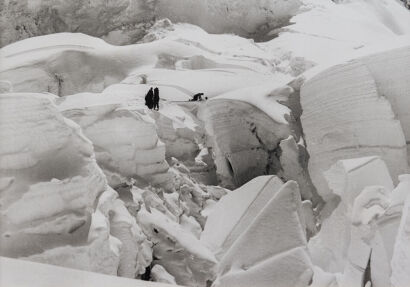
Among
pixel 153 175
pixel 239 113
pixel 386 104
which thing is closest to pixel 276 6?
pixel 239 113

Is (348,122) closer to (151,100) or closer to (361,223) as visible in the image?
(361,223)

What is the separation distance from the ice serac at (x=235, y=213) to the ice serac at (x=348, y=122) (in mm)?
617

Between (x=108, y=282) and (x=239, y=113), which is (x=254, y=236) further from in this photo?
(x=239, y=113)

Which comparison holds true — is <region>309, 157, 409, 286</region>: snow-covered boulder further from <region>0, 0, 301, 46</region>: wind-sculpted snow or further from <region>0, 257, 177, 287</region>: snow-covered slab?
<region>0, 0, 301, 46</region>: wind-sculpted snow

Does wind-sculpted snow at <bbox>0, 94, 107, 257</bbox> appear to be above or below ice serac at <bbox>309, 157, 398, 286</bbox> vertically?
above

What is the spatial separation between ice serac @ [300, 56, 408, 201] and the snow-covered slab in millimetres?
2848

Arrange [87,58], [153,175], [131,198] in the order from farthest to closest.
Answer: [87,58] < [153,175] < [131,198]

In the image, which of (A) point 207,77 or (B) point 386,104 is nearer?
(B) point 386,104

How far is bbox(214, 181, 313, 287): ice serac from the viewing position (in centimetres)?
246

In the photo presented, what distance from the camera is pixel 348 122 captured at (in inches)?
157

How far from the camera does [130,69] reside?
6.68m

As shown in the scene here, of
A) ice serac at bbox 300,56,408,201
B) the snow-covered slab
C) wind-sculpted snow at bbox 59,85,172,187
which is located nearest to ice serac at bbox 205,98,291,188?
ice serac at bbox 300,56,408,201

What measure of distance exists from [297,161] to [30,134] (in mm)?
2613

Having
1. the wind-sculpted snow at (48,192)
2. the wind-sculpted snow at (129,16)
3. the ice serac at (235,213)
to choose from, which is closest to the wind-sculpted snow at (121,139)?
the ice serac at (235,213)
